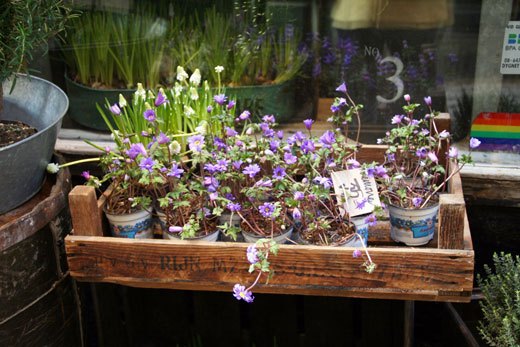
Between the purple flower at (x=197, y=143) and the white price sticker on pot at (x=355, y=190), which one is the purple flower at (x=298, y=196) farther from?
the purple flower at (x=197, y=143)

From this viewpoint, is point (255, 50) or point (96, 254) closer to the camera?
point (96, 254)

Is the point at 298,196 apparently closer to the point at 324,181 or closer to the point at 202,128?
the point at 324,181

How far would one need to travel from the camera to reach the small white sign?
2.01 m

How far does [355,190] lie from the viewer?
1.60m

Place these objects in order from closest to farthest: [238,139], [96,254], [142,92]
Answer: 1. [96,254]
2. [238,139]
3. [142,92]

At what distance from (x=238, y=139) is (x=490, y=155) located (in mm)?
888

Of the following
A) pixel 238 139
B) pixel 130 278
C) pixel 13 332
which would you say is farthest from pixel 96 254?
pixel 238 139

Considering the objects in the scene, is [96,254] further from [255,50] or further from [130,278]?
[255,50]

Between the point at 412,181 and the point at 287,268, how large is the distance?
0.43m

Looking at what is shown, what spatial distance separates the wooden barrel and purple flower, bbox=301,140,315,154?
62cm

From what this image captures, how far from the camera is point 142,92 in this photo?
5.97 feet

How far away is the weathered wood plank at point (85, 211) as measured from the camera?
5.09 ft

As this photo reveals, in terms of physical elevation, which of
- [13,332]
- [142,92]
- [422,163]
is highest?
[142,92]

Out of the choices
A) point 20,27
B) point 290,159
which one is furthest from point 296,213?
point 20,27
